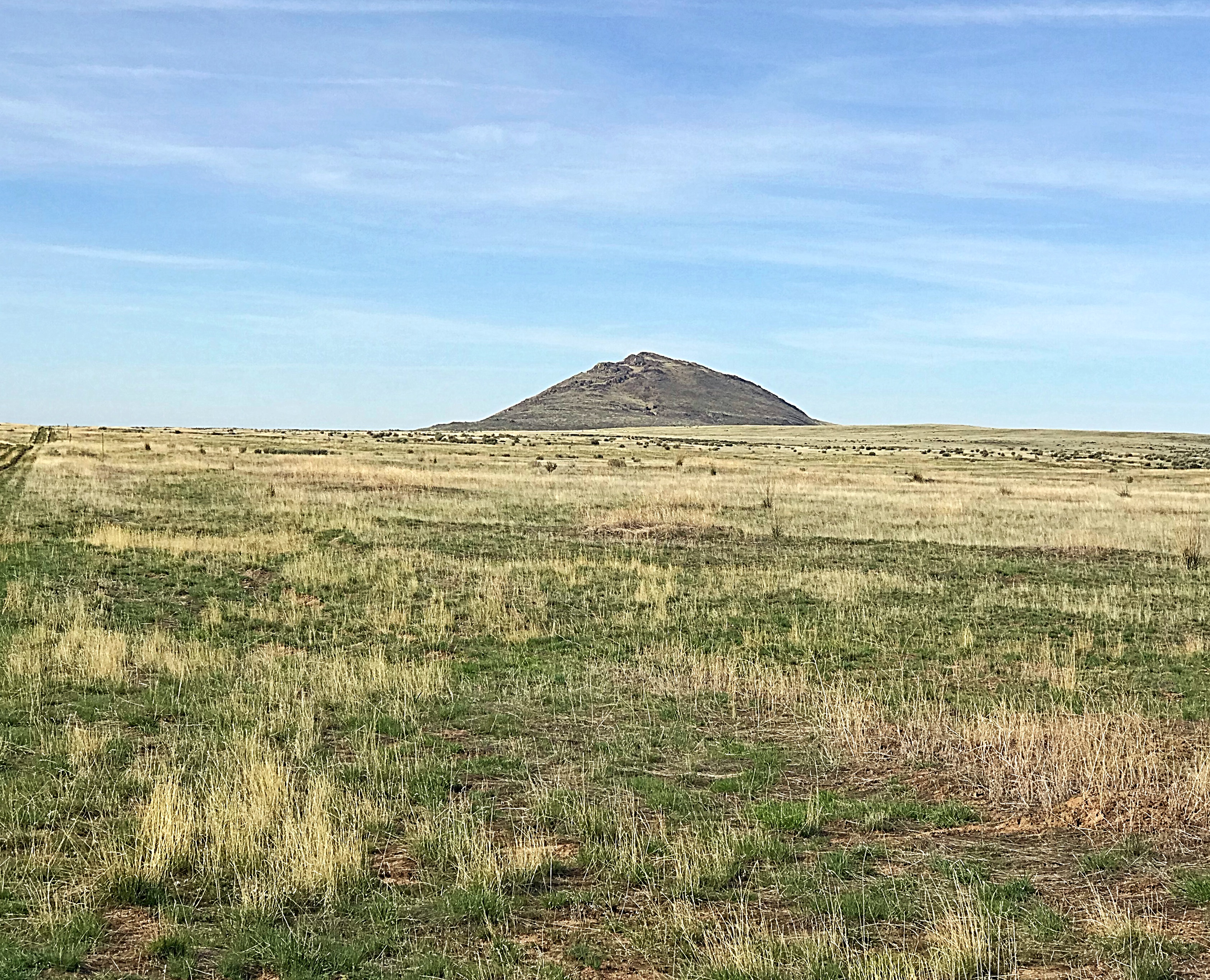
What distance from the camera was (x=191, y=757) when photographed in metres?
10.3

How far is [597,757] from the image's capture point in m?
10.9

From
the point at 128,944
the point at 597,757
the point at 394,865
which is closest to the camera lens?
the point at 128,944

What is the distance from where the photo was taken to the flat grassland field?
264 inches

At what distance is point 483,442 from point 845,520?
88.5 meters

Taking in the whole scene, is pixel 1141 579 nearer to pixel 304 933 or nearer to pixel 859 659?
pixel 859 659

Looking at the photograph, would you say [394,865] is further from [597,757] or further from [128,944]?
[597,757]

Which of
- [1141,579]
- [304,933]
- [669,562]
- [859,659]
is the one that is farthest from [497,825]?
[1141,579]

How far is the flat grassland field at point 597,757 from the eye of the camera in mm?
6695

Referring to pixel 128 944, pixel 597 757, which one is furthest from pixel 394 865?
pixel 597 757

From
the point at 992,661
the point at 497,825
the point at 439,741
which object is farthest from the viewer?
the point at 992,661

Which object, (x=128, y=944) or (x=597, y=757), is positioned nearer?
(x=128, y=944)

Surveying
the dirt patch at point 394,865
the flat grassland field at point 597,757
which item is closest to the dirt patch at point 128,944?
the flat grassland field at point 597,757

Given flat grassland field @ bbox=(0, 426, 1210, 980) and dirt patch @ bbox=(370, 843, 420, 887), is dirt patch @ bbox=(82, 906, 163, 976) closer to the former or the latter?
flat grassland field @ bbox=(0, 426, 1210, 980)

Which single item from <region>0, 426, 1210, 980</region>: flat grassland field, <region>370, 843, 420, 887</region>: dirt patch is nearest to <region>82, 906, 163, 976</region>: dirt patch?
<region>0, 426, 1210, 980</region>: flat grassland field
